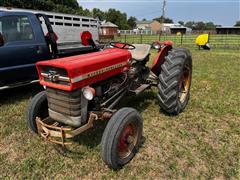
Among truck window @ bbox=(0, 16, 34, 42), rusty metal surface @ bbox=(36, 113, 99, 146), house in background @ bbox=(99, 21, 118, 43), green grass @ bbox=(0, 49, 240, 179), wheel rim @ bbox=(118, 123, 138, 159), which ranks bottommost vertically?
green grass @ bbox=(0, 49, 240, 179)

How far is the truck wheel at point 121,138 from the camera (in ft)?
8.13

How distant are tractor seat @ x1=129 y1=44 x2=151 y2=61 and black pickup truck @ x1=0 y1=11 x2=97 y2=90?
2063 mm

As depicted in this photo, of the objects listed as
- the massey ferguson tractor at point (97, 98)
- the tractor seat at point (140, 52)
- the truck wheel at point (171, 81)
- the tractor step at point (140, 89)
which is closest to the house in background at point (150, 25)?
the tractor seat at point (140, 52)

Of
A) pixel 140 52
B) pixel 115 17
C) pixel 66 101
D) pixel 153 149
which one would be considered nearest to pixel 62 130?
pixel 66 101

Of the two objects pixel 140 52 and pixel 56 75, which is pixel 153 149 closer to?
pixel 56 75

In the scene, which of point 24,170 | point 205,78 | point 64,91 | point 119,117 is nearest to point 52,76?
point 64,91

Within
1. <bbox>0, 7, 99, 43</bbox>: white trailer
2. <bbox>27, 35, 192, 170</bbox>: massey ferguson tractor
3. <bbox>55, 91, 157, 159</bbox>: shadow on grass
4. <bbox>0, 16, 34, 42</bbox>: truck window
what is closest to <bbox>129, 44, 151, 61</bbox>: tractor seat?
<bbox>27, 35, 192, 170</bbox>: massey ferguson tractor

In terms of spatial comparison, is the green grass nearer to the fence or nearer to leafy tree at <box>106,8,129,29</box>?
the fence

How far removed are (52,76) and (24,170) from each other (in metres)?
1.22

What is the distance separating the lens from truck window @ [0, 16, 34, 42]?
4.46m

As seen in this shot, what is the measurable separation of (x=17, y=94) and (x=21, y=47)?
132cm

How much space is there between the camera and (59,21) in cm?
741

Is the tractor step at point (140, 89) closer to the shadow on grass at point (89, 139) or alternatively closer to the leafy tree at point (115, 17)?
the shadow on grass at point (89, 139)

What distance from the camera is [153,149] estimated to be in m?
3.12
